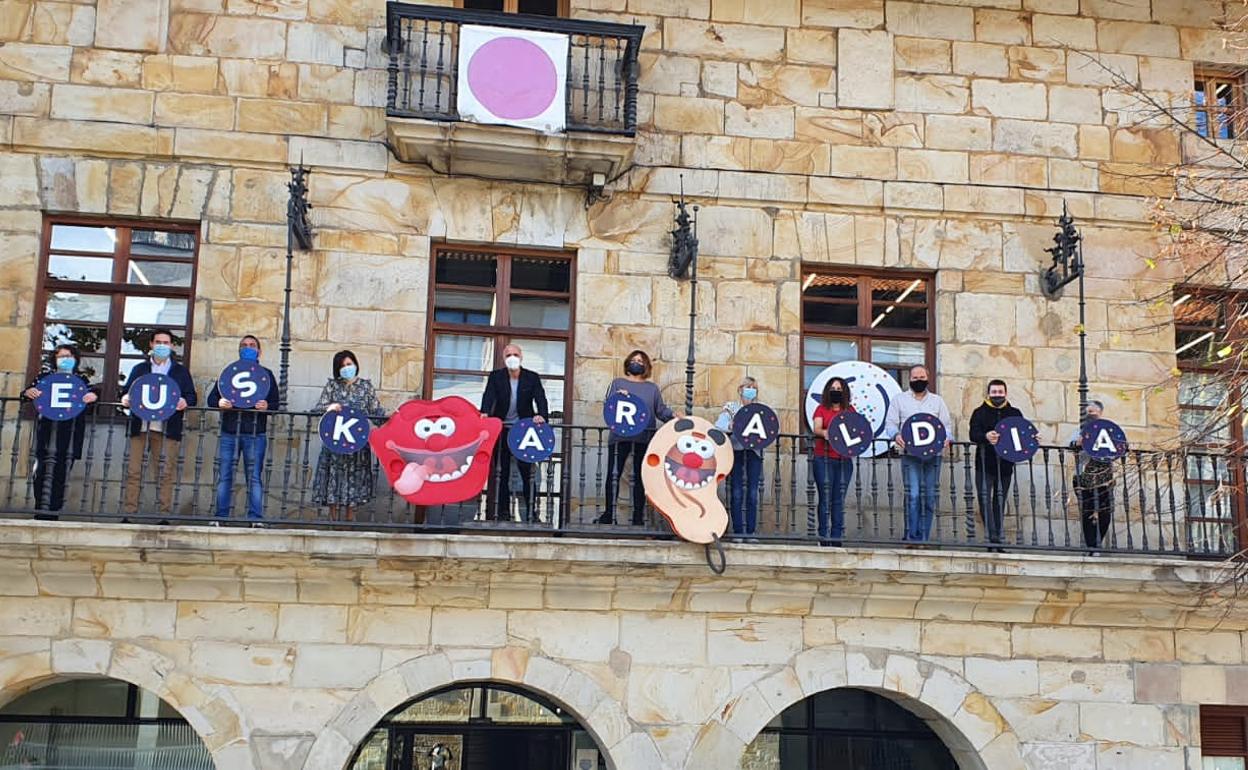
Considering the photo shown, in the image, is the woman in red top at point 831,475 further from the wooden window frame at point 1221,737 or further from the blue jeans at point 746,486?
the wooden window frame at point 1221,737

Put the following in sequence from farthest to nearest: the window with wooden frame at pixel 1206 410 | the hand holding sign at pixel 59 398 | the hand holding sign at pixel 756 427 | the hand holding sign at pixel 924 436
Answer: the window with wooden frame at pixel 1206 410 < the hand holding sign at pixel 924 436 < the hand holding sign at pixel 756 427 < the hand holding sign at pixel 59 398

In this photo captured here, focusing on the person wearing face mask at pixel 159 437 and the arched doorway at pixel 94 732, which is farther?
the arched doorway at pixel 94 732

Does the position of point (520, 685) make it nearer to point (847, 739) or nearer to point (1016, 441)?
point (847, 739)

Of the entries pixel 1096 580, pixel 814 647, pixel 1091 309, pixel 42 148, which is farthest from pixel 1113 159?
pixel 42 148

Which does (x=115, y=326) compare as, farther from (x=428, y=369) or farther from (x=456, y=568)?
(x=456, y=568)

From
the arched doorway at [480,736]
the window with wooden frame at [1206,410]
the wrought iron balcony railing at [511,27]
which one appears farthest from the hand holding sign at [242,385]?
the window with wooden frame at [1206,410]

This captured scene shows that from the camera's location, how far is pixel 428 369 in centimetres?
1126

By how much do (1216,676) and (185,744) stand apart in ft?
26.6

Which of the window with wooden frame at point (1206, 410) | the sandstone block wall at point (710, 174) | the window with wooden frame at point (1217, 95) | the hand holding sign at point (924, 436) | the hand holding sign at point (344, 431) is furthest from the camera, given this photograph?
the window with wooden frame at point (1217, 95)

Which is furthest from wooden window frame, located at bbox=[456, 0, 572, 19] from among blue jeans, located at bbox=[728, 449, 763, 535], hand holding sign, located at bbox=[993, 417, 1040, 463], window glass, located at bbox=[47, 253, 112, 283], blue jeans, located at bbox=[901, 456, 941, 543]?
hand holding sign, located at bbox=[993, 417, 1040, 463]

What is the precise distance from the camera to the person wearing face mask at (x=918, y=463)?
10711mm

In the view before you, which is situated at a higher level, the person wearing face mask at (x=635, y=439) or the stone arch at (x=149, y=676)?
the person wearing face mask at (x=635, y=439)

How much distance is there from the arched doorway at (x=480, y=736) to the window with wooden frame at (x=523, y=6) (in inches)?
225

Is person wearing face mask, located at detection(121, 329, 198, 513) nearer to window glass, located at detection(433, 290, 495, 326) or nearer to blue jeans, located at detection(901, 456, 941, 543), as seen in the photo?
window glass, located at detection(433, 290, 495, 326)
